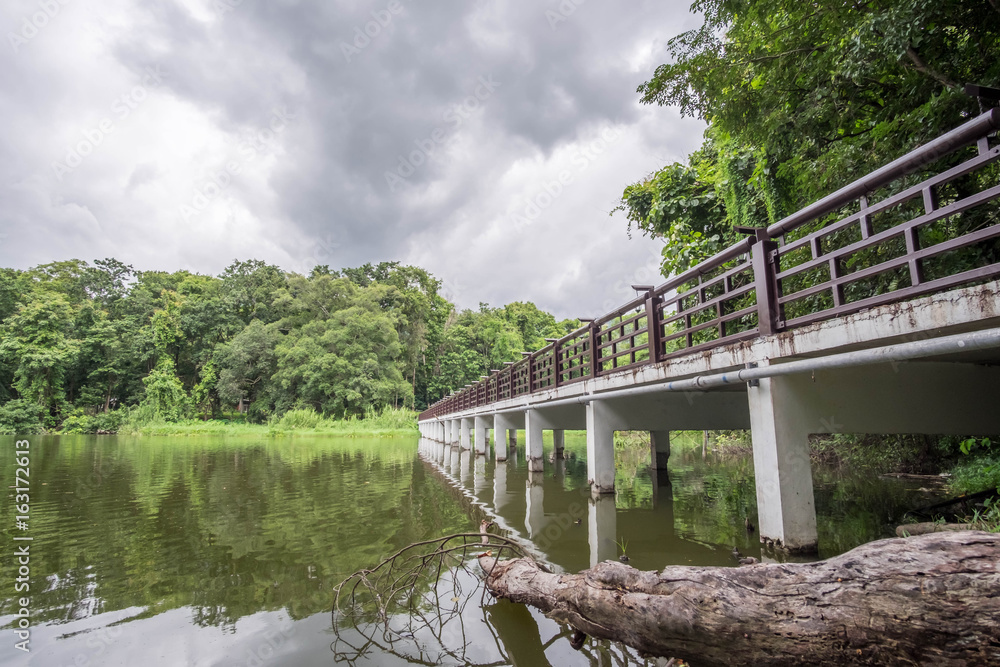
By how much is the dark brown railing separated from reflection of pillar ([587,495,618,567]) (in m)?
1.93

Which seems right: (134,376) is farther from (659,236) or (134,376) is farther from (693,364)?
(693,364)

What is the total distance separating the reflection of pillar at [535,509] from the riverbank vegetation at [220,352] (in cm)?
3088

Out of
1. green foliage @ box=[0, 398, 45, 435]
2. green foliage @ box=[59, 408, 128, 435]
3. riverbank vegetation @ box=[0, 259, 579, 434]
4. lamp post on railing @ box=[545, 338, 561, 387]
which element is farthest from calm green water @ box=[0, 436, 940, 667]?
green foliage @ box=[59, 408, 128, 435]

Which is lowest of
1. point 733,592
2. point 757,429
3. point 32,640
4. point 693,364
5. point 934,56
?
point 32,640

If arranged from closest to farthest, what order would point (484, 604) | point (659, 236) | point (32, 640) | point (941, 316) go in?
point (941, 316), point (32, 640), point (484, 604), point (659, 236)

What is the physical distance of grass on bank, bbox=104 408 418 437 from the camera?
1518 inches

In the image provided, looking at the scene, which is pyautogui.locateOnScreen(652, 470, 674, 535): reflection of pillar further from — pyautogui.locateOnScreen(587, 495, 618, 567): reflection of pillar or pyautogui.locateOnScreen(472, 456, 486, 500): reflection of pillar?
pyautogui.locateOnScreen(472, 456, 486, 500): reflection of pillar

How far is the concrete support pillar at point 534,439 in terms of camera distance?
11.4m

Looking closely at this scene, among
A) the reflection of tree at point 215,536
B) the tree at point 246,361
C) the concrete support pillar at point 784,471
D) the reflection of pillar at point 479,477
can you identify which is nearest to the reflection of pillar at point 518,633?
the reflection of tree at point 215,536

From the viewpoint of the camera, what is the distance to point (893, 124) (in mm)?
6121

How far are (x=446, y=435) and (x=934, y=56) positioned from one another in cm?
2236

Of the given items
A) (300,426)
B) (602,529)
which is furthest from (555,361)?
(300,426)

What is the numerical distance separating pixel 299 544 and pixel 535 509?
3.36 metres

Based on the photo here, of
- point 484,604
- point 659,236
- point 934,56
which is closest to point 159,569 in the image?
point 484,604
